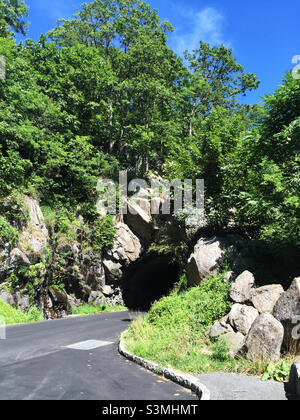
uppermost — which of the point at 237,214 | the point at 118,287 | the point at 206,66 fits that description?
the point at 206,66

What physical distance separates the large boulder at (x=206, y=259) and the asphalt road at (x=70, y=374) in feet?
16.9

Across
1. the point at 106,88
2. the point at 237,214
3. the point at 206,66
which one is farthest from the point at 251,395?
the point at 206,66

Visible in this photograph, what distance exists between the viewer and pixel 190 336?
30.6 feet

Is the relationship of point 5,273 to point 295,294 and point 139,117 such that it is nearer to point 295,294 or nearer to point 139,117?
point 295,294

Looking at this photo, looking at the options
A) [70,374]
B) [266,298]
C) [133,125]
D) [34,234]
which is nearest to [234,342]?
[266,298]

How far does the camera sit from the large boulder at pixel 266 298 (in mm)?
9359

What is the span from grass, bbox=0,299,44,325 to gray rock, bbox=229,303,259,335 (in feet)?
34.8

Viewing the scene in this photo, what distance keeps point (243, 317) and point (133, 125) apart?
1095 inches

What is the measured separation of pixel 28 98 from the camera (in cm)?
2333

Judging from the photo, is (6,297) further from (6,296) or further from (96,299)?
(96,299)

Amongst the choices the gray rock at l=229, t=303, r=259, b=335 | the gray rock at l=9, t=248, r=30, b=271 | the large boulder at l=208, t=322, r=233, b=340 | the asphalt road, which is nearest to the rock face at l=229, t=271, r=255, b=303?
the gray rock at l=229, t=303, r=259, b=335

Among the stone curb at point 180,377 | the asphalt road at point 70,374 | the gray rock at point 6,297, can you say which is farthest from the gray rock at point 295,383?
the gray rock at point 6,297
